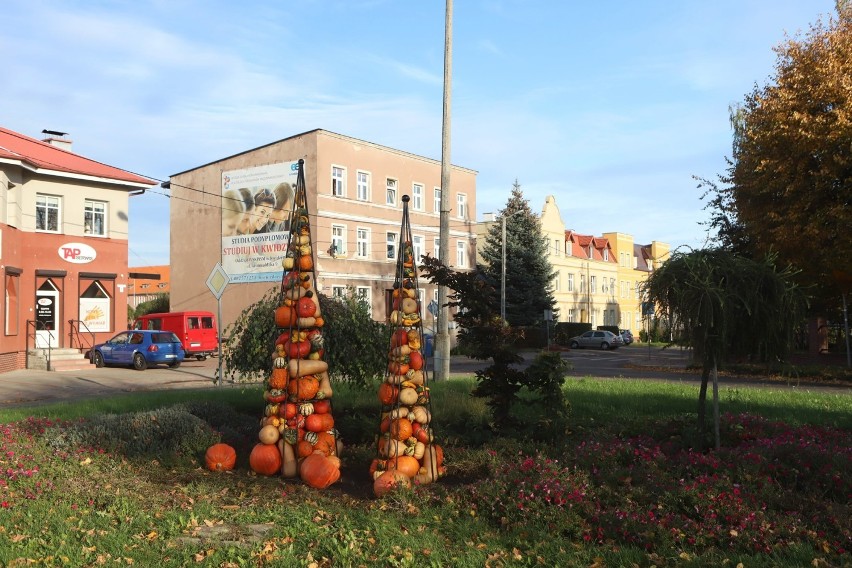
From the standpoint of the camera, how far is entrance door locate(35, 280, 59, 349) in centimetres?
2819

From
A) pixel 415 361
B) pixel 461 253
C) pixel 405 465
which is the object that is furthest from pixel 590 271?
pixel 405 465

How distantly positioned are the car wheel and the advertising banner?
38.4 ft

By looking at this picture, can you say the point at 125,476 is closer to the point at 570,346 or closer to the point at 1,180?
the point at 1,180

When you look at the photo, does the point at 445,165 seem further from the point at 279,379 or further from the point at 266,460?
the point at 266,460

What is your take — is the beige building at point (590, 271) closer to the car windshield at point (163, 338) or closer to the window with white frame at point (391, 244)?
the window with white frame at point (391, 244)

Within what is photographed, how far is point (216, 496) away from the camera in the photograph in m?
6.80

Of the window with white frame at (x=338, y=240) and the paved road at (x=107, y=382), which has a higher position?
the window with white frame at (x=338, y=240)

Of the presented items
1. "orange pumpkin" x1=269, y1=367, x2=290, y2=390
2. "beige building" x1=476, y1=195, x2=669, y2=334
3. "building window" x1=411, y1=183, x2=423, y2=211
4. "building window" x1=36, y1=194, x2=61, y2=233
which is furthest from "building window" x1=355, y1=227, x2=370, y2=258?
"orange pumpkin" x1=269, y1=367, x2=290, y2=390

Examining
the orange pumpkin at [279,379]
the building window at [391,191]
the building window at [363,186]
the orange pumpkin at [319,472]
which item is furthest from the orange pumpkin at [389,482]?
the building window at [391,191]

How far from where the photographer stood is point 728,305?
746 cm

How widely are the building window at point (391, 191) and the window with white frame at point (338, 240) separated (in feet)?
13.9

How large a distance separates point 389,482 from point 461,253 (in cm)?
4066

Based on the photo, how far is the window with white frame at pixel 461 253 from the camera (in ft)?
153

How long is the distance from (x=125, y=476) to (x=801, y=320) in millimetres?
7342
